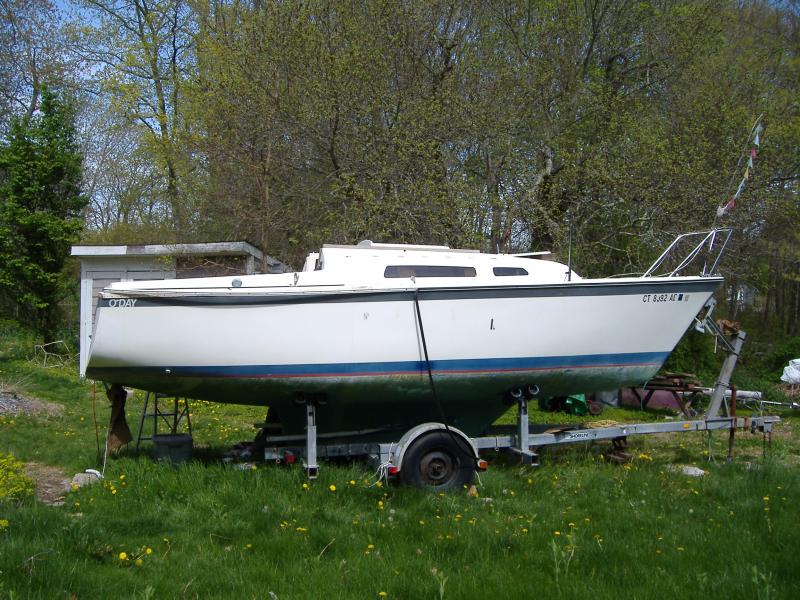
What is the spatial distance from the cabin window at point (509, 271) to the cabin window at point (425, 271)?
28cm

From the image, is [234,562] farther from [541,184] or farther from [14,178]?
[14,178]

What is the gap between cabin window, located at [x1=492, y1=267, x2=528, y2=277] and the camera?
770 centimetres

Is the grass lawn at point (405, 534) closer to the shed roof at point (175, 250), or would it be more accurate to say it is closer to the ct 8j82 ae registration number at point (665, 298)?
the ct 8j82 ae registration number at point (665, 298)

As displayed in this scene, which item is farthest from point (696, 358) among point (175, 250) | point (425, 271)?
point (175, 250)

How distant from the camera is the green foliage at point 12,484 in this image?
19.1ft

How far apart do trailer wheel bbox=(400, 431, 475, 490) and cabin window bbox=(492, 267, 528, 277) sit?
1826 mm

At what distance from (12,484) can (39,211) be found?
16.2m

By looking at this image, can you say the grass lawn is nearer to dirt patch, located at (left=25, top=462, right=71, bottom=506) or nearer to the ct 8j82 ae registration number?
dirt patch, located at (left=25, top=462, right=71, bottom=506)

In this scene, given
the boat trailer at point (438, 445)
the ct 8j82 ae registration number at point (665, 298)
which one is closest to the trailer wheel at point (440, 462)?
the boat trailer at point (438, 445)

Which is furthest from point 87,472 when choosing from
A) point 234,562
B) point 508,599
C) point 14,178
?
point 14,178

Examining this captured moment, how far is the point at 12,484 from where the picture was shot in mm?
6012

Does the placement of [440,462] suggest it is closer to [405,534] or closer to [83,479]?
[405,534]

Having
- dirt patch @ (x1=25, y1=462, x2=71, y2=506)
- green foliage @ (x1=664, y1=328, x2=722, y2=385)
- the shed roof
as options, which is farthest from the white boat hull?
green foliage @ (x1=664, y1=328, x2=722, y2=385)

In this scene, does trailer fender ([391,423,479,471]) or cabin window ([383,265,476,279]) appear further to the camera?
cabin window ([383,265,476,279])
